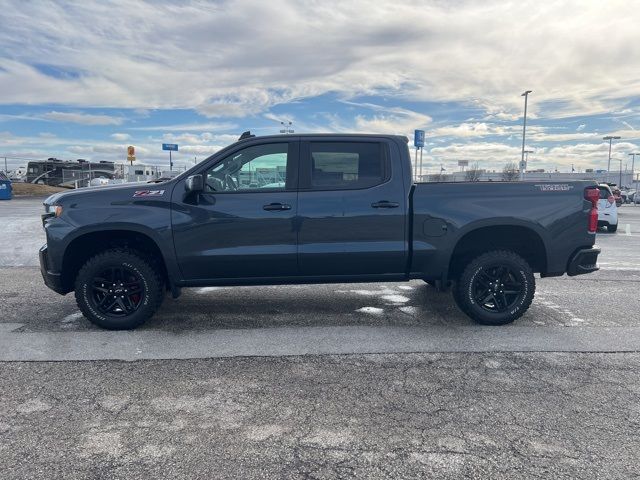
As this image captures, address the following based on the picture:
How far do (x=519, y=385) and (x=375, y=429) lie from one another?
1343mm

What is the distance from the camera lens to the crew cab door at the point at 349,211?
16.2 ft

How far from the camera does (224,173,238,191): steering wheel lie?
498 cm

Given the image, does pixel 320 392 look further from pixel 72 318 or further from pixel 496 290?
pixel 72 318

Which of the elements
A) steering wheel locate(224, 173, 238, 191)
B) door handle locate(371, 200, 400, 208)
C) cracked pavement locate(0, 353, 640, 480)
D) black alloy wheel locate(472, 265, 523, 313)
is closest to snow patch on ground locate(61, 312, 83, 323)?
cracked pavement locate(0, 353, 640, 480)

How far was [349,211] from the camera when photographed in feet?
16.2

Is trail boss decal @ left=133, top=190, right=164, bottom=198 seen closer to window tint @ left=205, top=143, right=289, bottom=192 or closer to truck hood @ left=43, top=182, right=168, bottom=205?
truck hood @ left=43, top=182, right=168, bottom=205

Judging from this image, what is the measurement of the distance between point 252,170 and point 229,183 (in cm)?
27

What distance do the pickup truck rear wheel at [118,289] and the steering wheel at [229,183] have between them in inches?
44.4

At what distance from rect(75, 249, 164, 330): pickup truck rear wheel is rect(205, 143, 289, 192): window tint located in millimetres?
1086

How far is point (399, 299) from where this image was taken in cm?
637

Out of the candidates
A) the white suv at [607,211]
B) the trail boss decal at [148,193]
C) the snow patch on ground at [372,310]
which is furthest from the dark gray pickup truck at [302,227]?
the white suv at [607,211]

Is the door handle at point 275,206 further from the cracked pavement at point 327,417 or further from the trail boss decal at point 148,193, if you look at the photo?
the cracked pavement at point 327,417

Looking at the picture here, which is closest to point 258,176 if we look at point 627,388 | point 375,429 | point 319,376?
point 319,376

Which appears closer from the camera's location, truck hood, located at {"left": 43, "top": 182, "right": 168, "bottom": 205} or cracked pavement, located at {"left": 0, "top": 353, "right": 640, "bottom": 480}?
cracked pavement, located at {"left": 0, "top": 353, "right": 640, "bottom": 480}
